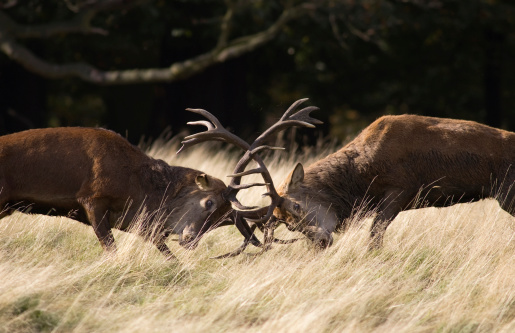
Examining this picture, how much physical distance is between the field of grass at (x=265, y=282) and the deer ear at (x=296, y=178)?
23.4 inches

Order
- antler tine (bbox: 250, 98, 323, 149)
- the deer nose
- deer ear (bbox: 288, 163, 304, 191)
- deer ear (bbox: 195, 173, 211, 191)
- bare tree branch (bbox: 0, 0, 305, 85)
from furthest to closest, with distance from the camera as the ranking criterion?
bare tree branch (bbox: 0, 0, 305, 85), deer ear (bbox: 288, 163, 304, 191), antler tine (bbox: 250, 98, 323, 149), the deer nose, deer ear (bbox: 195, 173, 211, 191)

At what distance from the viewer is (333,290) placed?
6117 millimetres

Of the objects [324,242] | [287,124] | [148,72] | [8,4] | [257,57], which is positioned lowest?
[324,242]

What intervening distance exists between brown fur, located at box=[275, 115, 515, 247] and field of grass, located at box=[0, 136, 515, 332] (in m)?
0.31

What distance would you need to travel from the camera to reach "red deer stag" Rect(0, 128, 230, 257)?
22.7ft

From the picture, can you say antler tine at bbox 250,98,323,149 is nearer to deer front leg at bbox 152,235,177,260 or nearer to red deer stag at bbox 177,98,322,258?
red deer stag at bbox 177,98,322,258

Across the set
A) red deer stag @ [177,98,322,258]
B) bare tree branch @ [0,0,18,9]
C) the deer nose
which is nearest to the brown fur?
the deer nose

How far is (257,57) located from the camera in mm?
20141

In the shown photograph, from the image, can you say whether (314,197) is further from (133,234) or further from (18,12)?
(18,12)

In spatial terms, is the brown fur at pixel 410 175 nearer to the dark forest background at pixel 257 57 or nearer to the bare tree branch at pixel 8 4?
the dark forest background at pixel 257 57

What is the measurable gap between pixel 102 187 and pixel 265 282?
1.87 m

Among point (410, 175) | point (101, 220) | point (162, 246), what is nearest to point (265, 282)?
point (162, 246)

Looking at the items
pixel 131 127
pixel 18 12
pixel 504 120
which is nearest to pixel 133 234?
pixel 18 12

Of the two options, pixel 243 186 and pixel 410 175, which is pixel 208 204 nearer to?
pixel 243 186
